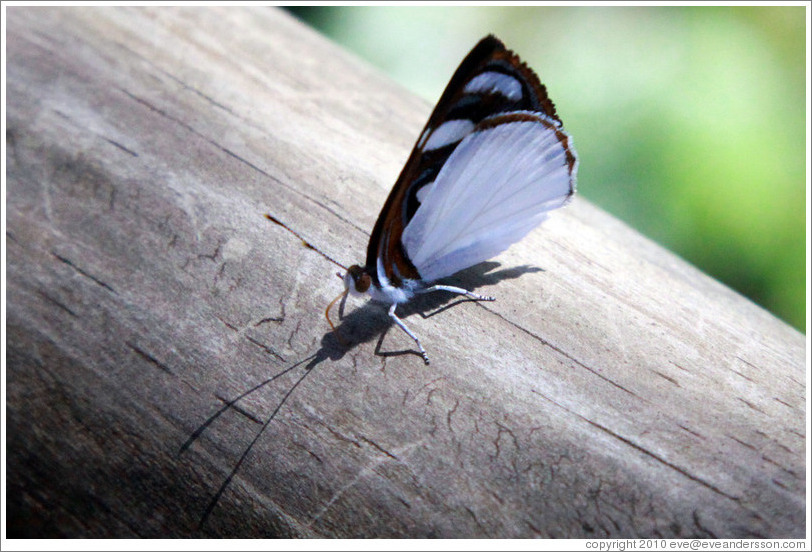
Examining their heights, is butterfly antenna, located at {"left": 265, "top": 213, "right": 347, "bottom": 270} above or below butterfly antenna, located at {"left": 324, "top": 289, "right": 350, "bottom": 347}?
above

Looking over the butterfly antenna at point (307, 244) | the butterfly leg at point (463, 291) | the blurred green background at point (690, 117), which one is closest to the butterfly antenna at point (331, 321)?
the butterfly antenna at point (307, 244)

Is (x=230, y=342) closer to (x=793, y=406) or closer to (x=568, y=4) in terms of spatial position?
(x=793, y=406)

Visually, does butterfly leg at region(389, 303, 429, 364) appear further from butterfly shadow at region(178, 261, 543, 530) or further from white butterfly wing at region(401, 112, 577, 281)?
white butterfly wing at region(401, 112, 577, 281)

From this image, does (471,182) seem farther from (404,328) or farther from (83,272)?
(83,272)

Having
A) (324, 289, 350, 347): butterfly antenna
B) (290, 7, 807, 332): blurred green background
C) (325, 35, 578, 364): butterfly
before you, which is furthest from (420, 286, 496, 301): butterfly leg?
(290, 7, 807, 332): blurred green background

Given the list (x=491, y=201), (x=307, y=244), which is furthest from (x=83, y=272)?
(x=491, y=201)

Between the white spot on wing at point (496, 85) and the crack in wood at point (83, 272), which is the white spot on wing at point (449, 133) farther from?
the crack in wood at point (83, 272)
